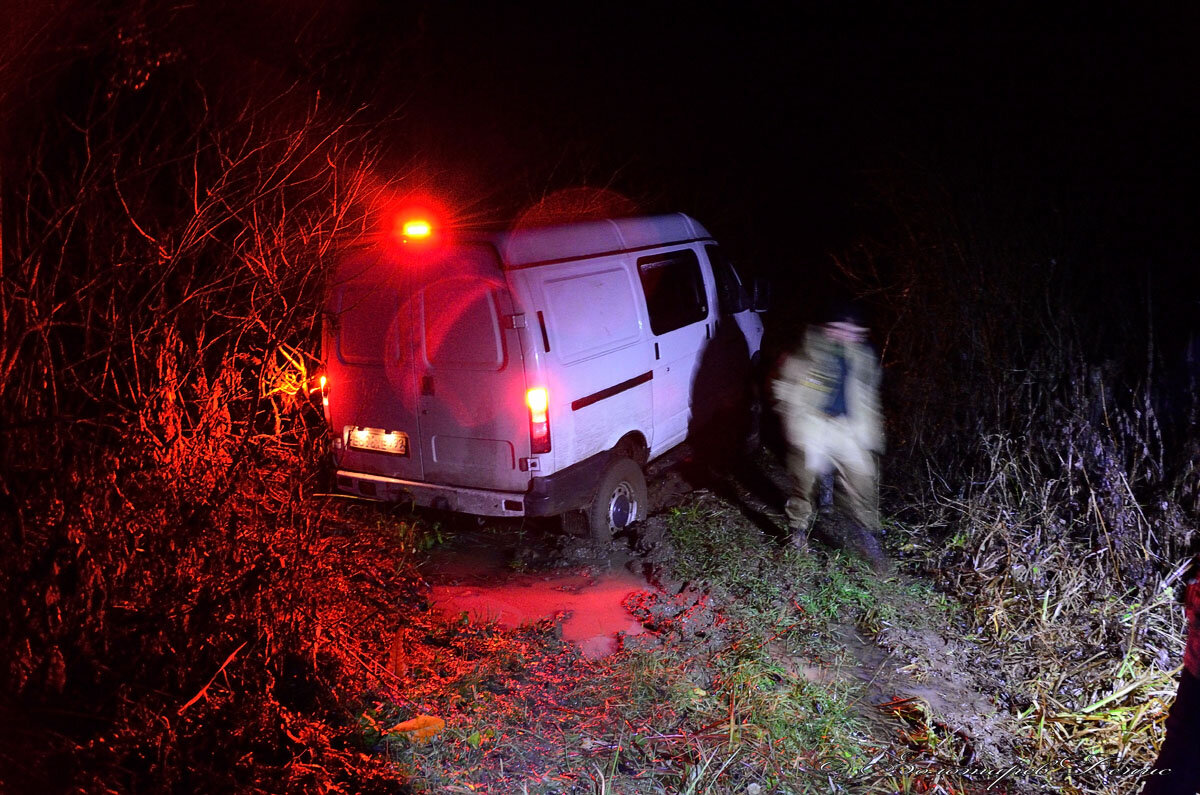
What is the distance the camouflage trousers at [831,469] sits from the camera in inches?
223

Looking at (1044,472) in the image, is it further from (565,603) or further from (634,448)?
(565,603)

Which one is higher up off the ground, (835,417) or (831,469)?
(835,417)

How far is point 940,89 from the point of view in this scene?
41.2 ft

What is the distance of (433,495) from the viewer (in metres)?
5.58

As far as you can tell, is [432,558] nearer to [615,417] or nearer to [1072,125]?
[615,417]

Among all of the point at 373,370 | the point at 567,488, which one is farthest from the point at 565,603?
the point at 373,370

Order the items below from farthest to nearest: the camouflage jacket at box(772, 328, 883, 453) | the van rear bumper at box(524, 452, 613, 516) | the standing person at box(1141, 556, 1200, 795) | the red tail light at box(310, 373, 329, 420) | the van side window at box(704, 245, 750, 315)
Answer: the van side window at box(704, 245, 750, 315) < the red tail light at box(310, 373, 329, 420) < the camouflage jacket at box(772, 328, 883, 453) < the van rear bumper at box(524, 452, 613, 516) < the standing person at box(1141, 556, 1200, 795)

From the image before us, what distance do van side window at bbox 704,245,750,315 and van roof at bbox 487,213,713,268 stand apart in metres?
0.22

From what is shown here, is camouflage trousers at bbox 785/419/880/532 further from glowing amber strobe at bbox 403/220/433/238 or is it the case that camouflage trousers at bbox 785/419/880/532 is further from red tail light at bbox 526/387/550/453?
glowing amber strobe at bbox 403/220/433/238

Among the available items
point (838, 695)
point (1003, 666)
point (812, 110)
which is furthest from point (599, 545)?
point (812, 110)

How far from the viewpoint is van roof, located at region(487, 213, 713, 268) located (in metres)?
5.10

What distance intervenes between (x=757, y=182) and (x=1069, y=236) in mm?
9063

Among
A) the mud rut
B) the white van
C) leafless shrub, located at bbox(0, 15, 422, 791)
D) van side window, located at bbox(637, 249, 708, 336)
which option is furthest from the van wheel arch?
leafless shrub, located at bbox(0, 15, 422, 791)

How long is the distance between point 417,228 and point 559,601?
245 cm
